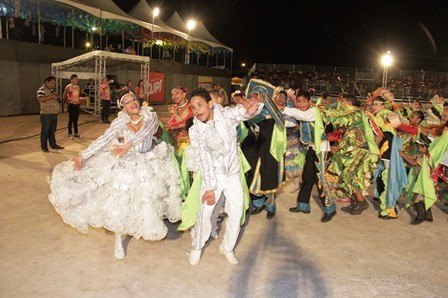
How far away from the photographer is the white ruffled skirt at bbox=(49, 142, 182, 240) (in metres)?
4.02

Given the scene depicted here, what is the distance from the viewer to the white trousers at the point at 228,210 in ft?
13.4

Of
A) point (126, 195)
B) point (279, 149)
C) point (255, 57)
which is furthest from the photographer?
point (255, 57)

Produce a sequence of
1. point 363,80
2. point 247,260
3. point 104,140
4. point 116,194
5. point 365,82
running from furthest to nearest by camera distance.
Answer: point 363,80
point 365,82
point 247,260
point 104,140
point 116,194

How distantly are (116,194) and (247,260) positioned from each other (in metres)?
1.58

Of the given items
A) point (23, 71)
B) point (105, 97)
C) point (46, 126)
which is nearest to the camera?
point (46, 126)

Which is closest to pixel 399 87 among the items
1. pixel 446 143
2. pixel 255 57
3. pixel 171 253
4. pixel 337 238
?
pixel 446 143

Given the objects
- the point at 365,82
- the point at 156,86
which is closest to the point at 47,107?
the point at 156,86

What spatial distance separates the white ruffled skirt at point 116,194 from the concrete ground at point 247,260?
1.42ft

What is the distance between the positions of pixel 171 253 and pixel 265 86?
7.98ft

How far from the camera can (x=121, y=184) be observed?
13.4 feet

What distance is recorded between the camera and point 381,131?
18.7 feet

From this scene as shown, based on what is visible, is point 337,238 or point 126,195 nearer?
point 126,195

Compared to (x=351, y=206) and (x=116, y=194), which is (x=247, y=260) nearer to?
(x=116, y=194)

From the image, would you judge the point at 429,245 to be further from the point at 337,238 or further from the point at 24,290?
the point at 24,290
